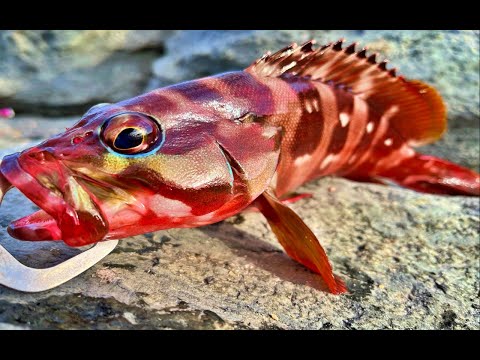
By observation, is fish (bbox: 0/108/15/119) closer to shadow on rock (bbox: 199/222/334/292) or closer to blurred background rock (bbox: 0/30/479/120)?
blurred background rock (bbox: 0/30/479/120)

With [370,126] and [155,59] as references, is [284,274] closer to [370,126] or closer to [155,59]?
[370,126]

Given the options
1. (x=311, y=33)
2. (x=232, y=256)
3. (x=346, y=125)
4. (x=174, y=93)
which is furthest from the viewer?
(x=311, y=33)

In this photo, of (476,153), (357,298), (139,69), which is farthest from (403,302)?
(139,69)

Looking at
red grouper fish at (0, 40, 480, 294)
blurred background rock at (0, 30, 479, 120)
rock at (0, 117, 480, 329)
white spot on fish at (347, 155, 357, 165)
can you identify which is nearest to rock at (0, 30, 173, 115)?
blurred background rock at (0, 30, 479, 120)

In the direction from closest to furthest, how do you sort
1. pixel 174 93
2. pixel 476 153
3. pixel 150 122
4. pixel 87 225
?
pixel 87 225, pixel 150 122, pixel 174 93, pixel 476 153

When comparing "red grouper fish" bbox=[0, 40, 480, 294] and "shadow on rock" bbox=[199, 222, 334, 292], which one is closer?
"red grouper fish" bbox=[0, 40, 480, 294]

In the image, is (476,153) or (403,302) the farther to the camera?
(476,153)

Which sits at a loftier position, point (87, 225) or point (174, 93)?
point (174, 93)

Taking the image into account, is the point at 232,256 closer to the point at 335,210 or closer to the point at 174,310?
the point at 174,310
